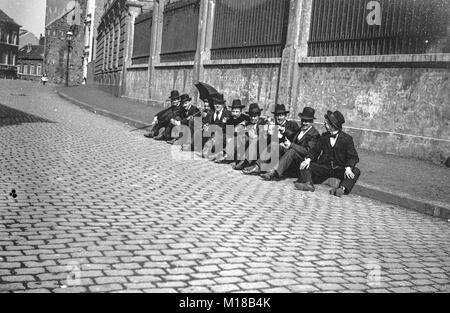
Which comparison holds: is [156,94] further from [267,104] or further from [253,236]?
[253,236]

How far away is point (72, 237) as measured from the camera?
13.8ft

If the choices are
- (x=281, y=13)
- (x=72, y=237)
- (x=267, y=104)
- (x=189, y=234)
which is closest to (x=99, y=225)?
(x=72, y=237)

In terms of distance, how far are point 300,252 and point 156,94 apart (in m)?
19.7

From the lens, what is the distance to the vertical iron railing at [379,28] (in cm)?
990

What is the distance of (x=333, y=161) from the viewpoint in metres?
8.06

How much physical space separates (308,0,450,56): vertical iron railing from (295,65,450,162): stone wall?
485 mm

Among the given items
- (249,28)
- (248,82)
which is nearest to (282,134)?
(248,82)

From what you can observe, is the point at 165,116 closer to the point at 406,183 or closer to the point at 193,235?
the point at 406,183

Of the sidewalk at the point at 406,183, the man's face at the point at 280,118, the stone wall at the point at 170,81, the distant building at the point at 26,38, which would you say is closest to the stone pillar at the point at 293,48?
the sidewalk at the point at 406,183

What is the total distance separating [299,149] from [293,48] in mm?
5516

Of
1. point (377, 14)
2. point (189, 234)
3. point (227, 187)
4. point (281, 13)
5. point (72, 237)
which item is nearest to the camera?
point (72, 237)

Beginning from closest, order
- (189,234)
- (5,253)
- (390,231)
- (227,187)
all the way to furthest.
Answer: (5,253) → (189,234) → (390,231) → (227,187)

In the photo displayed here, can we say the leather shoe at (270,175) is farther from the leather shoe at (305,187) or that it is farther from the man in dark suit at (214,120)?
the man in dark suit at (214,120)

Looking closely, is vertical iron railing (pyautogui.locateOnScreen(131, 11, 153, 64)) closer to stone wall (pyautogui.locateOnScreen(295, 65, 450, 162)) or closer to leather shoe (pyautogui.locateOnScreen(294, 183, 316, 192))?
stone wall (pyautogui.locateOnScreen(295, 65, 450, 162))
